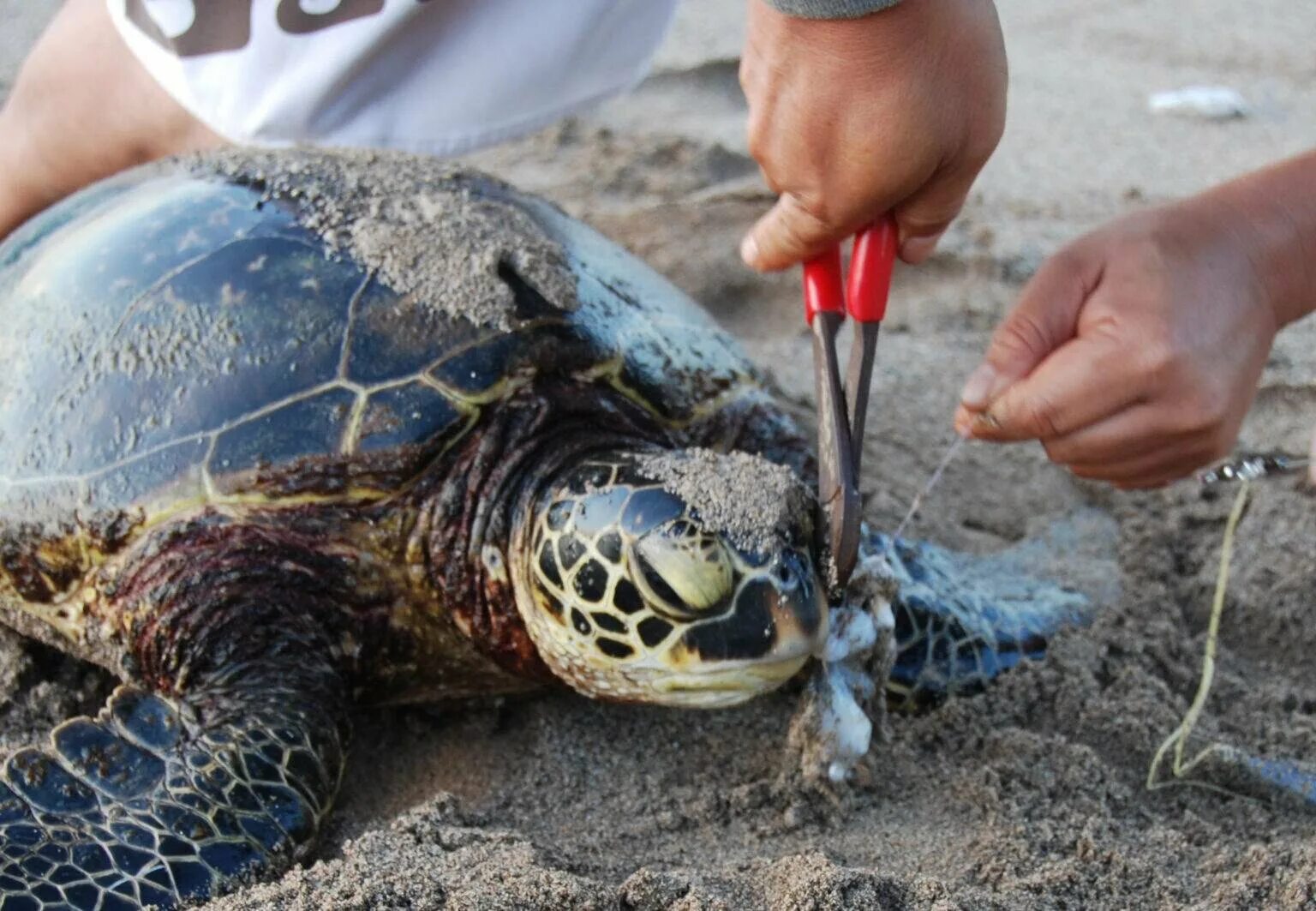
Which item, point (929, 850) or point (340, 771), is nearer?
point (929, 850)

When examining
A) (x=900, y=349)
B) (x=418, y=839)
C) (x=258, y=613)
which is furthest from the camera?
(x=900, y=349)

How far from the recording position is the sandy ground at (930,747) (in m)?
1.33

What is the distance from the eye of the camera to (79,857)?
1.38m

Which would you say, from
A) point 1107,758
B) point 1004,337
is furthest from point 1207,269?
point 1107,758

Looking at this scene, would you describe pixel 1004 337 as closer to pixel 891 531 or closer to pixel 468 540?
pixel 891 531

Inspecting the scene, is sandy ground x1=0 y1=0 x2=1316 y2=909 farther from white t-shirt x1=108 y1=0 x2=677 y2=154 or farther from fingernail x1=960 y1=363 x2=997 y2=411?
white t-shirt x1=108 y1=0 x2=677 y2=154

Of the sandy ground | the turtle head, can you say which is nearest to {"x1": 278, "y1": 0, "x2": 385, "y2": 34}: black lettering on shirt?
the sandy ground

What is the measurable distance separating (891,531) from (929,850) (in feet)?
2.75

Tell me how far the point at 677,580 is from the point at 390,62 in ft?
4.81

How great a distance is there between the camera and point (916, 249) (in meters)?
1.66

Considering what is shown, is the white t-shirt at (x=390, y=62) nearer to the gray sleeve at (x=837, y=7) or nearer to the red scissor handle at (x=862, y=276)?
the red scissor handle at (x=862, y=276)

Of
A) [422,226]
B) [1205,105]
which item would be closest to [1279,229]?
[422,226]

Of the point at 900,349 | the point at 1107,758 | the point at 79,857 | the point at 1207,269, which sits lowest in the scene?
the point at 900,349

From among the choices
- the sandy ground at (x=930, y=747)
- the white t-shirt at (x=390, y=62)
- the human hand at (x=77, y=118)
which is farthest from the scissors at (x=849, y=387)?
the human hand at (x=77, y=118)
